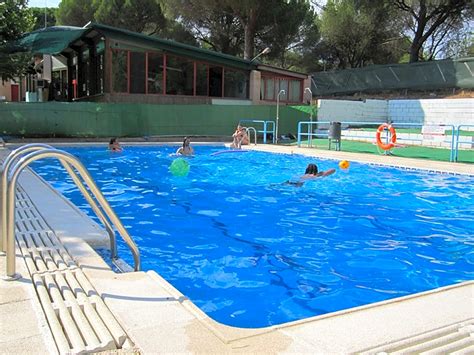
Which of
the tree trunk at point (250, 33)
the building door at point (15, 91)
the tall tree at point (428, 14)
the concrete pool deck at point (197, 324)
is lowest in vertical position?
the concrete pool deck at point (197, 324)

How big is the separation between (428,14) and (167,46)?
1874 cm

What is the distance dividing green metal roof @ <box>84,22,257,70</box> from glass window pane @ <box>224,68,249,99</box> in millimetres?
532

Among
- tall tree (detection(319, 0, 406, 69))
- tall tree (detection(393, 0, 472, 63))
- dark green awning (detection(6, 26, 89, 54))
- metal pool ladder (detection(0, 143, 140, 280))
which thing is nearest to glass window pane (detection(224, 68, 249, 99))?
dark green awning (detection(6, 26, 89, 54))

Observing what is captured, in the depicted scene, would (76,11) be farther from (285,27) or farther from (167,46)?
(167,46)

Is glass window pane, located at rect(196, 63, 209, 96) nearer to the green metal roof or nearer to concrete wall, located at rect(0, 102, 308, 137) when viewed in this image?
the green metal roof

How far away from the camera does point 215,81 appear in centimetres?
2392

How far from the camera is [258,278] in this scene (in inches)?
173

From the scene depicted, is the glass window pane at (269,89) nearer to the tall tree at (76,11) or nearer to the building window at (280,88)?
the building window at (280,88)

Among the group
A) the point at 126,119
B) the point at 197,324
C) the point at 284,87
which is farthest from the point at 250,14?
the point at 197,324

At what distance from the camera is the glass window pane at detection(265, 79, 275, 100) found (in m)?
25.5

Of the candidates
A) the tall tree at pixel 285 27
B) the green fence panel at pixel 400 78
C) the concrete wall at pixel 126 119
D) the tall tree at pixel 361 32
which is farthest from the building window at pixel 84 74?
the tall tree at pixel 361 32

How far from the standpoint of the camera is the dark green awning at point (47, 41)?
63.2ft

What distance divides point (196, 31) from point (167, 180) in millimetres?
24055

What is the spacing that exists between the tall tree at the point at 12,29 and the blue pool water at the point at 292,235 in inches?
336
